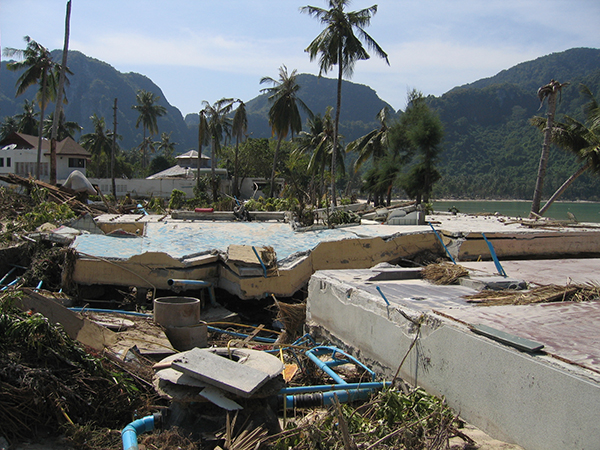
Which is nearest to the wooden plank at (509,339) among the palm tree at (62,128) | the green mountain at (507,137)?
the palm tree at (62,128)

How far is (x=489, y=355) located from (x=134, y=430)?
281 centimetres

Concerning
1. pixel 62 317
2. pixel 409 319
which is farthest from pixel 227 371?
pixel 62 317

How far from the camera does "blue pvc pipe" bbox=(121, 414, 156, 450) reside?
3.18 m

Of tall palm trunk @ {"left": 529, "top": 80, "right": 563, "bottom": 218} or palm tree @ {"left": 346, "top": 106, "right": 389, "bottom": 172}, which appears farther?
palm tree @ {"left": 346, "top": 106, "right": 389, "bottom": 172}

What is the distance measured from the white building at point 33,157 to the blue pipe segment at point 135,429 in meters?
45.5

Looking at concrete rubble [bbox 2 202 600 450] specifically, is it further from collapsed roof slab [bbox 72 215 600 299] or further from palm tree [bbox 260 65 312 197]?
palm tree [bbox 260 65 312 197]

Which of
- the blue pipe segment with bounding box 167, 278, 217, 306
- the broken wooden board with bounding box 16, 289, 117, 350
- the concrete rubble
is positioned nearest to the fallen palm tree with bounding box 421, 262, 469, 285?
the concrete rubble

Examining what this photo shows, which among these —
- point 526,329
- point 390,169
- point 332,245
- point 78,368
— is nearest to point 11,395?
point 78,368

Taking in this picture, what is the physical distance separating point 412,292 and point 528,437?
2.48 metres

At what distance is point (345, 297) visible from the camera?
5477 mm

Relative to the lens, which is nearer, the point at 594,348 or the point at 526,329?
the point at 594,348

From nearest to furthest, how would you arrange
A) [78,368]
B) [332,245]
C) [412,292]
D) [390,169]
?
1. [78,368]
2. [412,292]
3. [332,245]
4. [390,169]

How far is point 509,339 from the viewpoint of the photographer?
10.5 ft

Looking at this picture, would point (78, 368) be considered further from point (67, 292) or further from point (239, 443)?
point (67, 292)
